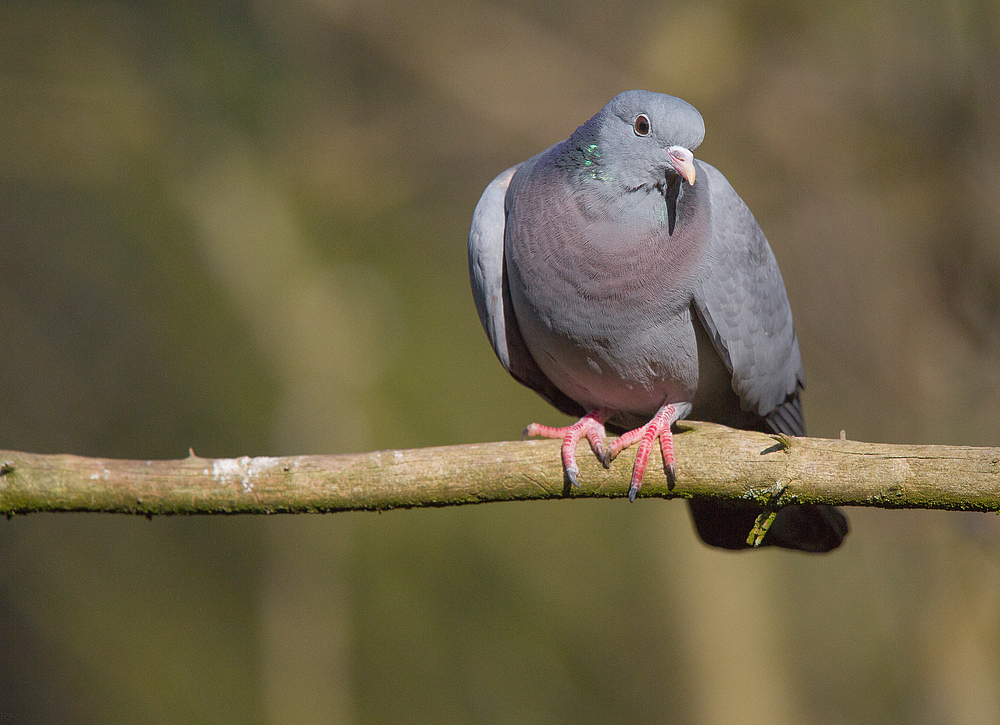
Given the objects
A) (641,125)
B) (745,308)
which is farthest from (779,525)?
(641,125)

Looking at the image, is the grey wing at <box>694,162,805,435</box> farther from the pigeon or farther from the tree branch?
the tree branch

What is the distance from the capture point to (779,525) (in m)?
2.89

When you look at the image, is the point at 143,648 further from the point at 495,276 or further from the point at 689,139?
the point at 689,139

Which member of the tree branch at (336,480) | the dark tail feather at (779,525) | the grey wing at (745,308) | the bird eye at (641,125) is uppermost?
the bird eye at (641,125)

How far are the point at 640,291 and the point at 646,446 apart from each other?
48cm

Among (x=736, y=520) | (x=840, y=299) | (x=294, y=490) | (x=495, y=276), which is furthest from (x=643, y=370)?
(x=840, y=299)

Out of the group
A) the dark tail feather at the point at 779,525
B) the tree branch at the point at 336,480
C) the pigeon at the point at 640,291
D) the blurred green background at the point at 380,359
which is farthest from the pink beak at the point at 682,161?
the blurred green background at the point at 380,359

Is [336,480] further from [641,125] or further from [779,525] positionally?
[779,525]

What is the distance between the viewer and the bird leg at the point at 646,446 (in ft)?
7.45

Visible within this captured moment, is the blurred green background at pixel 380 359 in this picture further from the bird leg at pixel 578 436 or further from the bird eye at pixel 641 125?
the bird eye at pixel 641 125

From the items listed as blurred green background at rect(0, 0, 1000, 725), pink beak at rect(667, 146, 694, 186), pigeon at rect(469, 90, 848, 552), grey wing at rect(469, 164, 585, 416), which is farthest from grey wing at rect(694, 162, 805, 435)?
blurred green background at rect(0, 0, 1000, 725)

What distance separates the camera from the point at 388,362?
6.71m

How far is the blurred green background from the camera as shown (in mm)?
5227

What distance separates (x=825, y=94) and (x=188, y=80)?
4.54 meters
